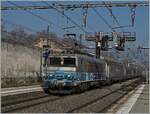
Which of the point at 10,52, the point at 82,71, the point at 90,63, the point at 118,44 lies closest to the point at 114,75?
the point at 118,44

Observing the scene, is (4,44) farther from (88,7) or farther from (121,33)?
(121,33)

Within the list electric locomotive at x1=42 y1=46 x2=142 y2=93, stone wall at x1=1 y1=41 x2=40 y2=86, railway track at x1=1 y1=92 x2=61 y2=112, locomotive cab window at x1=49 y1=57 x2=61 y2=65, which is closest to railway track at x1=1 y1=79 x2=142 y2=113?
railway track at x1=1 y1=92 x2=61 y2=112

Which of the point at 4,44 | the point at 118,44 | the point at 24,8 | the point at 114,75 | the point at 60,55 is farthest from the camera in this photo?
the point at 118,44

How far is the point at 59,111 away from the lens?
657 inches

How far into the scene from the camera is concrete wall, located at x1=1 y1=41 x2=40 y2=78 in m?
40.4

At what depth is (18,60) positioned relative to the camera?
143ft

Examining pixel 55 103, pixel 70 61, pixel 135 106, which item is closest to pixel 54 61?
pixel 70 61

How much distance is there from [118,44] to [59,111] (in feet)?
134

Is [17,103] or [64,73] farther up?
[64,73]

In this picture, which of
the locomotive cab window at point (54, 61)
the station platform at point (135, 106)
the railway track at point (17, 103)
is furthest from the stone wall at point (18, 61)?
the station platform at point (135, 106)

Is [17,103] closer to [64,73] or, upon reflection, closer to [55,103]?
[55,103]

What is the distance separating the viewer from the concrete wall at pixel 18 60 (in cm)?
4041

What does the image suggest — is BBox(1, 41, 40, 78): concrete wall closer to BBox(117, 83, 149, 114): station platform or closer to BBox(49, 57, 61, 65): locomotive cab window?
BBox(49, 57, 61, 65): locomotive cab window

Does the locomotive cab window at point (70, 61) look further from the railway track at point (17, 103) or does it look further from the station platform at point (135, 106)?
the railway track at point (17, 103)
